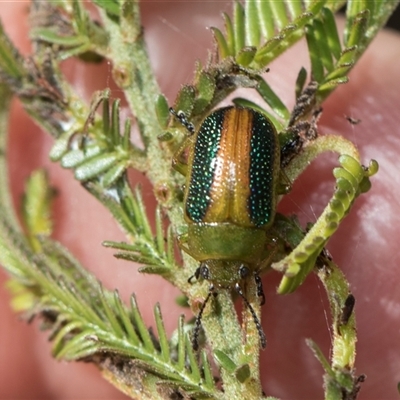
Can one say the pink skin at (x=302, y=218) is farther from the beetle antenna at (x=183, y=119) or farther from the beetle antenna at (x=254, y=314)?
the beetle antenna at (x=254, y=314)

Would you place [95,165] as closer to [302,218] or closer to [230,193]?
[230,193]

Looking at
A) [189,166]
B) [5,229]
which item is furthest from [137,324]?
[5,229]

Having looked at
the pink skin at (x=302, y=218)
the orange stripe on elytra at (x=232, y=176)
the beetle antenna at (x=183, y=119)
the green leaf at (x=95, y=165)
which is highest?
the beetle antenna at (x=183, y=119)

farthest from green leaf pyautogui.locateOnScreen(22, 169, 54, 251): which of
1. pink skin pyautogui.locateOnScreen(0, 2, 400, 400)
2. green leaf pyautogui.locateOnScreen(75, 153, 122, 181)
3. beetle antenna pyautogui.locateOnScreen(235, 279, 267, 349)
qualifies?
beetle antenna pyautogui.locateOnScreen(235, 279, 267, 349)

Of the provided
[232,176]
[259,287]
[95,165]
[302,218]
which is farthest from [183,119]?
[302,218]

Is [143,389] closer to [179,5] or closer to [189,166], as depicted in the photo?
[189,166]

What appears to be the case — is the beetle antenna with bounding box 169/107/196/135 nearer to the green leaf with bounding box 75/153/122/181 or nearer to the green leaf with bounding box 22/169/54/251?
the green leaf with bounding box 75/153/122/181

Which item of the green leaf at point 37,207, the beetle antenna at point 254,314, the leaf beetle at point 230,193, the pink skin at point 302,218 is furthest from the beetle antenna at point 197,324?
the green leaf at point 37,207
